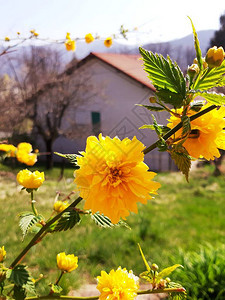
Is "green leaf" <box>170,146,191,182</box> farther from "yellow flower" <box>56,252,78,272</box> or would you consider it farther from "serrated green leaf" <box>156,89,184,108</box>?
"yellow flower" <box>56,252,78,272</box>

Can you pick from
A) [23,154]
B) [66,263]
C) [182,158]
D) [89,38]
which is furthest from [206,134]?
[89,38]

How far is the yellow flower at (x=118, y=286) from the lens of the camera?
21.0 inches

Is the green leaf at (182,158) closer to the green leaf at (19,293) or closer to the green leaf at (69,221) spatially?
the green leaf at (69,221)

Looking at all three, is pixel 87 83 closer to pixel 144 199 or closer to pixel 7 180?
pixel 7 180

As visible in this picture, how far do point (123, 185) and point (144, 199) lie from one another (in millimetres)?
27

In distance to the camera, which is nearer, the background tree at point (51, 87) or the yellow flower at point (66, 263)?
the yellow flower at point (66, 263)

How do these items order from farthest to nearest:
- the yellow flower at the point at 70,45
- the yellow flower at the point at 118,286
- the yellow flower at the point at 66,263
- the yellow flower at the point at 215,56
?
1. the yellow flower at the point at 70,45
2. the yellow flower at the point at 66,263
3. the yellow flower at the point at 118,286
4. the yellow flower at the point at 215,56

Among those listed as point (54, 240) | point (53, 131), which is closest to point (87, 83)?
point (53, 131)

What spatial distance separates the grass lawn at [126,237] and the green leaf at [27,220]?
3.68ft

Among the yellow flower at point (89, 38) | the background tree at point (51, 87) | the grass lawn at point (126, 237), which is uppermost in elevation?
the yellow flower at point (89, 38)

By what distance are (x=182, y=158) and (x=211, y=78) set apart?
89mm

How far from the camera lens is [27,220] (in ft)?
1.66

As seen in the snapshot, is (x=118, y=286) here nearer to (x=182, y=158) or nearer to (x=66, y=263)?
(x=66, y=263)

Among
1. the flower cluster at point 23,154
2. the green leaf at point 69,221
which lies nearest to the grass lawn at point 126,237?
the flower cluster at point 23,154
